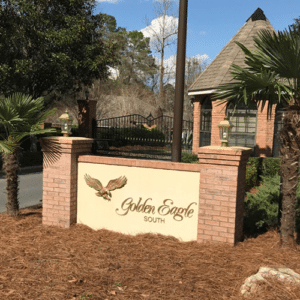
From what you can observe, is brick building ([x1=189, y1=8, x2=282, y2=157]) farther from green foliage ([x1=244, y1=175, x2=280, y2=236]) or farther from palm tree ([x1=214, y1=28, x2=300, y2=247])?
palm tree ([x1=214, y1=28, x2=300, y2=247])

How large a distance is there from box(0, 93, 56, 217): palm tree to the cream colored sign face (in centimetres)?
138

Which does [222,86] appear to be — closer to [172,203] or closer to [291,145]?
[291,145]

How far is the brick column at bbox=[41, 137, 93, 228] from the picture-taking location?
666 centimetres

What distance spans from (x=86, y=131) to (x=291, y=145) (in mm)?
15982

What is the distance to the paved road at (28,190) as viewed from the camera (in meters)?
10.0

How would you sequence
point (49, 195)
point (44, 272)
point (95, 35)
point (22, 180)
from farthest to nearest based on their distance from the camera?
point (95, 35), point (22, 180), point (49, 195), point (44, 272)

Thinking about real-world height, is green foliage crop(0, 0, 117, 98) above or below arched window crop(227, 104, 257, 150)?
above

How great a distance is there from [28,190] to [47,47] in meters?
7.75

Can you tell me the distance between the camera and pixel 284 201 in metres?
5.45

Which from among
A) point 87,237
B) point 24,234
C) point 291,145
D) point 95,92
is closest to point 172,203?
point 87,237

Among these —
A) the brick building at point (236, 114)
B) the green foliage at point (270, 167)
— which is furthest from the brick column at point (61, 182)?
the brick building at point (236, 114)

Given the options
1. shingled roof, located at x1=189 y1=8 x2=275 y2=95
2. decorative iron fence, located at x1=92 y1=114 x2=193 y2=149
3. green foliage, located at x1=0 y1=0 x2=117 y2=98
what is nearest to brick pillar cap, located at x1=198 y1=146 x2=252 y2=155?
shingled roof, located at x1=189 y1=8 x2=275 y2=95

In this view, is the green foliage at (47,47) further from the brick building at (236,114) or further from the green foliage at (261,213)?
the green foliage at (261,213)

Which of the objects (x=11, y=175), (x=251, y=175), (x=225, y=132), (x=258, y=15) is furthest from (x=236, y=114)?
(x=11, y=175)
